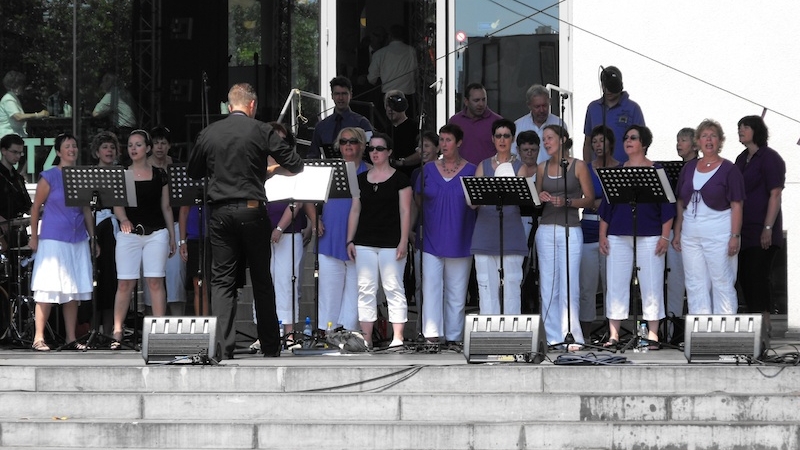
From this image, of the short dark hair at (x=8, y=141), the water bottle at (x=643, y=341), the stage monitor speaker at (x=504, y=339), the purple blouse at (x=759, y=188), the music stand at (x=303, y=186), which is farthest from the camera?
the short dark hair at (x=8, y=141)

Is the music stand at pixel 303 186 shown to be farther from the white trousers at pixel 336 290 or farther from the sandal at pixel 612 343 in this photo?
the sandal at pixel 612 343

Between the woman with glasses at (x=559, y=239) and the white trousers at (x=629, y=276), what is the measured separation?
27 cm

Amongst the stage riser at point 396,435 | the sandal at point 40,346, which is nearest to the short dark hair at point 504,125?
the stage riser at point 396,435

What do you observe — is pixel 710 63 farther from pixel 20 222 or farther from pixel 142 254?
pixel 20 222

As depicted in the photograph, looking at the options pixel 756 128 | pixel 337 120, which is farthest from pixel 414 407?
pixel 337 120

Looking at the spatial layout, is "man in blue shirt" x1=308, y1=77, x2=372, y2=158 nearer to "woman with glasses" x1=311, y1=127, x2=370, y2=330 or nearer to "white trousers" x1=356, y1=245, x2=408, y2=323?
"woman with glasses" x1=311, y1=127, x2=370, y2=330

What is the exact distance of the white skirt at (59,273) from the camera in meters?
12.8

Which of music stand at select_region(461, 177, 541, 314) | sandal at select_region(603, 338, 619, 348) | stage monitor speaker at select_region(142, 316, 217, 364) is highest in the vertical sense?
music stand at select_region(461, 177, 541, 314)

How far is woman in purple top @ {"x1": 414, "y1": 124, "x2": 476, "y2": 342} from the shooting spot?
12578 mm

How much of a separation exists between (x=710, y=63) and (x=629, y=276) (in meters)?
2.67

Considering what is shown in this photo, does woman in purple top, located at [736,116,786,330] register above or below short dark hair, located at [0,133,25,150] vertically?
below

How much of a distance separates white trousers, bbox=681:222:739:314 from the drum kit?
17.9 feet

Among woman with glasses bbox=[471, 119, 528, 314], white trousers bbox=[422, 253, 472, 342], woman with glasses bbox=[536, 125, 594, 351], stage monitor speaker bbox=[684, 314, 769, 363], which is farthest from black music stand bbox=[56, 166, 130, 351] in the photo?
stage monitor speaker bbox=[684, 314, 769, 363]

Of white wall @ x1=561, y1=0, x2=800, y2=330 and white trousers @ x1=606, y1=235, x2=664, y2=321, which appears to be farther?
white wall @ x1=561, y1=0, x2=800, y2=330
